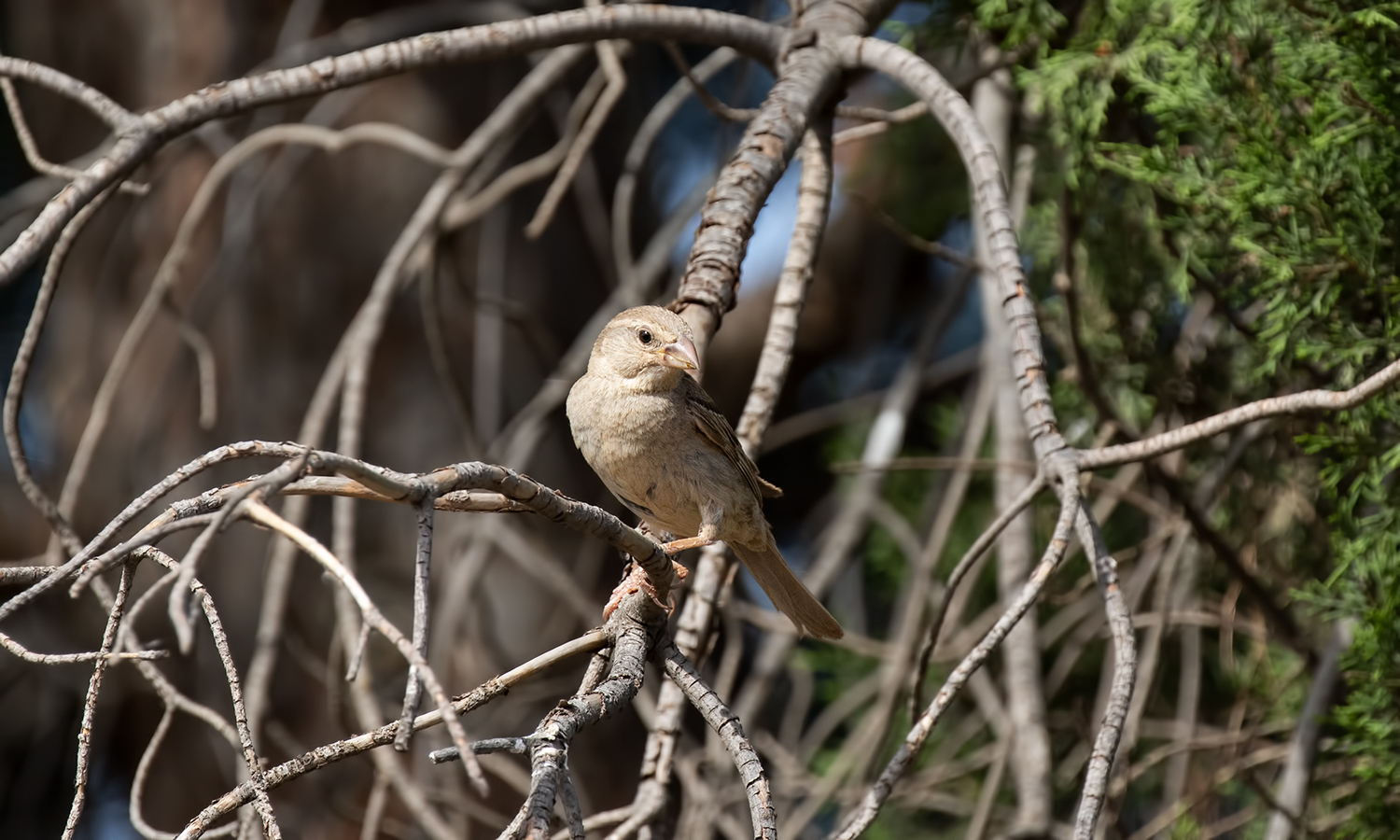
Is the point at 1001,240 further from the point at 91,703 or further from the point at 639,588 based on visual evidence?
the point at 91,703

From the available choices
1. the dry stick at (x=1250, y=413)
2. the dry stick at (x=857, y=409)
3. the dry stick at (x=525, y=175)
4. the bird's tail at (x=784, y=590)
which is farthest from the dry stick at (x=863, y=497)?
the dry stick at (x=1250, y=413)

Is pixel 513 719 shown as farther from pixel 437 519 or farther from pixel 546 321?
pixel 546 321

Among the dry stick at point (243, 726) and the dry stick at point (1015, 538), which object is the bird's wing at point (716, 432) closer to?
the dry stick at point (1015, 538)

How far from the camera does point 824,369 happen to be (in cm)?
648

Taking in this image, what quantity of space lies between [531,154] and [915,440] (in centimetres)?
241

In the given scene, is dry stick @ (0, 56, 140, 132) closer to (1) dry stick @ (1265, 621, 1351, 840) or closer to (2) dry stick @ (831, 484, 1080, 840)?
(2) dry stick @ (831, 484, 1080, 840)

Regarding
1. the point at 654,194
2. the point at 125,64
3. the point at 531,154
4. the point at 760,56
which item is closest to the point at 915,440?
the point at 654,194

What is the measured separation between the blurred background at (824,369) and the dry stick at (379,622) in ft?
6.63

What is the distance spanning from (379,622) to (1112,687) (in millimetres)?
1155

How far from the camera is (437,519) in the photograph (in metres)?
5.99

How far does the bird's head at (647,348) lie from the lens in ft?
9.05

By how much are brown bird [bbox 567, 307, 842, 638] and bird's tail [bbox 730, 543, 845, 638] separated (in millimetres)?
121

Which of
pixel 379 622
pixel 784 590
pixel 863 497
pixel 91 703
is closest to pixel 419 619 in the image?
pixel 379 622

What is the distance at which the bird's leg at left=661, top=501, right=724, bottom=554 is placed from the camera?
2.91 meters
